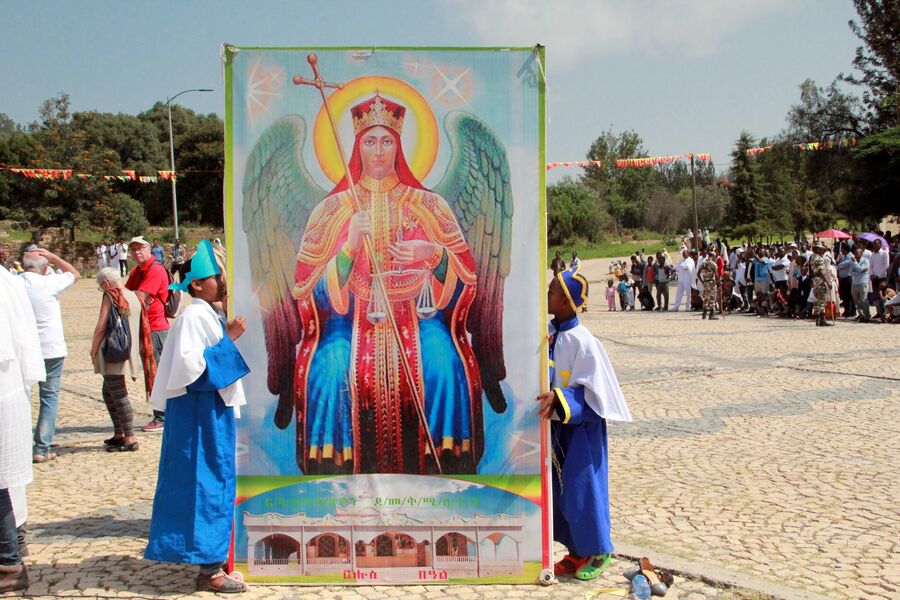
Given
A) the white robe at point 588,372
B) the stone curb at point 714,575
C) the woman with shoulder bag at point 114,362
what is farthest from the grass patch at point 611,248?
the white robe at point 588,372

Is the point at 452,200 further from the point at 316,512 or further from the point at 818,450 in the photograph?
the point at 818,450

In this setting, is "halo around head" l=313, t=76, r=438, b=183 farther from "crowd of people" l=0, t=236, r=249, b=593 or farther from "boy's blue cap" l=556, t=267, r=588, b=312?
"boy's blue cap" l=556, t=267, r=588, b=312

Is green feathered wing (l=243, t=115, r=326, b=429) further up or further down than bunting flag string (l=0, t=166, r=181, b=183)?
further down

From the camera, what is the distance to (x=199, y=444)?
4059mm

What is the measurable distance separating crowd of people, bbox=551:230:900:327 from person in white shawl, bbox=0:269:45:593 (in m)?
12.4

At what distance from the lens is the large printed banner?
13.8ft

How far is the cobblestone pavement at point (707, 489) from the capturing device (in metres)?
4.28

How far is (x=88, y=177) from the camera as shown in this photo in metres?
40.4

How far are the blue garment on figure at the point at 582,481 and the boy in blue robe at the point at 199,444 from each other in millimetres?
1694

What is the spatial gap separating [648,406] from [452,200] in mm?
5608

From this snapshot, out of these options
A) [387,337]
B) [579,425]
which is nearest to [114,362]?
[387,337]

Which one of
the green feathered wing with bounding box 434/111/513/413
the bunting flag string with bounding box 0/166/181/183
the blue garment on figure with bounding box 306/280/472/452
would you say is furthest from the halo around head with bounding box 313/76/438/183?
the bunting flag string with bounding box 0/166/181/183

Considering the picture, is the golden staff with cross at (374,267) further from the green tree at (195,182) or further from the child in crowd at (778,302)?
the green tree at (195,182)

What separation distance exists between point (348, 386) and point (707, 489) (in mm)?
3046
